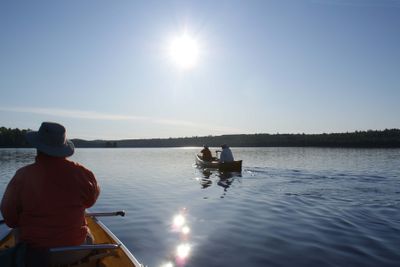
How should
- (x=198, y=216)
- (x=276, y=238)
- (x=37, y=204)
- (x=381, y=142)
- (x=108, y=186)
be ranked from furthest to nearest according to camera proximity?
(x=381, y=142), (x=108, y=186), (x=198, y=216), (x=276, y=238), (x=37, y=204)

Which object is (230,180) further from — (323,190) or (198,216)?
(198,216)

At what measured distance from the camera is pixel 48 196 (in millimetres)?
4992

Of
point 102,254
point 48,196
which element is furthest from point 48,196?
point 102,254

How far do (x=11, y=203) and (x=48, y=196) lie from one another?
0.61 metres

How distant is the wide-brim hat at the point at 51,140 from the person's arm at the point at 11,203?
526 millimetres

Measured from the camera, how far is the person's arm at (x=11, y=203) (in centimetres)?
509

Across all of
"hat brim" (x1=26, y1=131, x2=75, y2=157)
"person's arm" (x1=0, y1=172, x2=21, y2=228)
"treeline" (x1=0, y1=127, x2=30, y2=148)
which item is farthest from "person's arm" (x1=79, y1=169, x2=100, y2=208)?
"treeline" (x1=0, y1=127, x2=30, y2=148)

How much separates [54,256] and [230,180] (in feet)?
74.6

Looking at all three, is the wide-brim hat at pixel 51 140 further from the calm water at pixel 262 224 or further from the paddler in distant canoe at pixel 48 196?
the calm water at pixel 262 224

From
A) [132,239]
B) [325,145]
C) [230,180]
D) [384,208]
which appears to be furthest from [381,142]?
[132,239]

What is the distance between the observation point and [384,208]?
15.3 metres

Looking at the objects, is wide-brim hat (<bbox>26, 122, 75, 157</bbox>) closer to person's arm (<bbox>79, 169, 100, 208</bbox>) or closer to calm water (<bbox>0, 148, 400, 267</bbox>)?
person's arm (<bbox>79, 169, 100, 208</bbox>)

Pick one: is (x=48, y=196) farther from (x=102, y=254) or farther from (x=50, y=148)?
(x=102, y=254)

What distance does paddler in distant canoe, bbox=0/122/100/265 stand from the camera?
196 inches
